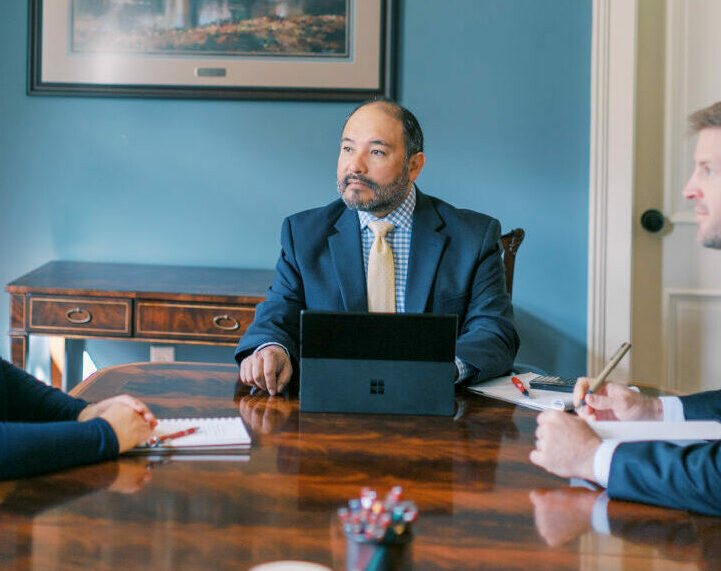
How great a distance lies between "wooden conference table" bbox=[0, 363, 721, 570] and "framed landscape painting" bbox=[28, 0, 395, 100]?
2.31 meters

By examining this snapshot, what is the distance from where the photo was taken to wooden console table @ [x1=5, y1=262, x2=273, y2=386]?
10.7 ft

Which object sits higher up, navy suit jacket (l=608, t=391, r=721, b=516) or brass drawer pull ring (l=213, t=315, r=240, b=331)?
brass drawer pull ring (l=213, t=315, r=240, b=331)

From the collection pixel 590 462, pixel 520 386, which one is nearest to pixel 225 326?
pixel 520 386

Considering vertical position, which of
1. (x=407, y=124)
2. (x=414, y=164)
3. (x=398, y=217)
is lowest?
(x=398, y=217)

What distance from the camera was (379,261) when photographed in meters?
2.40

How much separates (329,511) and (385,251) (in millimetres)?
1236

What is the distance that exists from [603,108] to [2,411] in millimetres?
2741

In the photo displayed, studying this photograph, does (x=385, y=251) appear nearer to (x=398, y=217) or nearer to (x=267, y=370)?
(x=398, y=217)

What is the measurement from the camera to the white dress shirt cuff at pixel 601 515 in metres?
1.23

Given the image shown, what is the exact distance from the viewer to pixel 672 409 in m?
1.78

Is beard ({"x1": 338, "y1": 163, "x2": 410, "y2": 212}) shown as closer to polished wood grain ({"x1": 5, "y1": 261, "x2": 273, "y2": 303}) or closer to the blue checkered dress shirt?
the blue checkered dress shirt

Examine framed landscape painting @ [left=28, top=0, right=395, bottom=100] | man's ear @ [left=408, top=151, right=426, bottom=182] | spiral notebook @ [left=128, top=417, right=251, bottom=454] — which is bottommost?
spiral notebook @ [left=128, top=417, right=251, bottom=454]

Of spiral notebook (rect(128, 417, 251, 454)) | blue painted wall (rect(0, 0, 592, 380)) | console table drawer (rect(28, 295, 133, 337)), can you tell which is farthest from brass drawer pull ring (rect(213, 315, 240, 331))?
spiral notebook (rect(128, 417, 251, 454))

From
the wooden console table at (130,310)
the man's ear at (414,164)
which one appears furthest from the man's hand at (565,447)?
the wooden console table at (130,310)
